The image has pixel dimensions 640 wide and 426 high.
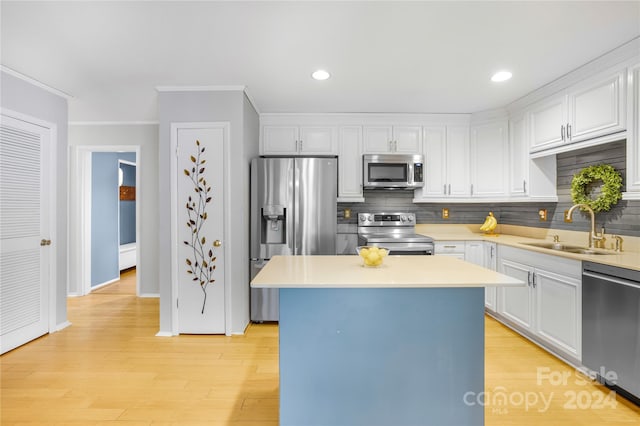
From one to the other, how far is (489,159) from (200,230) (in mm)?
3367

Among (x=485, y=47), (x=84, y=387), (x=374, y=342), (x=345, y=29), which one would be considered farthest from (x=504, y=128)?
(x=84, y=387)

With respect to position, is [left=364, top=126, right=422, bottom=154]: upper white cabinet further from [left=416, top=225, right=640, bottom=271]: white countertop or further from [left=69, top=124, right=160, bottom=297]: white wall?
[left=69, top=124, right=160, bottom=297]: white wall

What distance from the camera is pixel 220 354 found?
274 cm

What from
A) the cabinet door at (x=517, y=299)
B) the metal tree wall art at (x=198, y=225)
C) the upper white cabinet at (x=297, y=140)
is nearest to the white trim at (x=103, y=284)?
the metal tree wall art at (x=198, y=225)

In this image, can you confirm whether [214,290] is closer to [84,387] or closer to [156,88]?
[84,387]

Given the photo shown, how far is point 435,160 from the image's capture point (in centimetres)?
399

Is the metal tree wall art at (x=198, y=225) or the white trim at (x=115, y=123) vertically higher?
the white trim at (x=115, y=123)

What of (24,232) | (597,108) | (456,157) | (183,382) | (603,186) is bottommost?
(183,382)

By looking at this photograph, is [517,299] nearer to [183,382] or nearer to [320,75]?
[320,75]

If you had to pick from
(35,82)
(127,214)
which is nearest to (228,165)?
(35,82)

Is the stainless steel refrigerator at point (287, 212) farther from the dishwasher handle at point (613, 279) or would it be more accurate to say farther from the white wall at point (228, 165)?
the dishwasher handle at point (613, 279)

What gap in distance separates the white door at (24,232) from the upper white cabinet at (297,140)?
2219mm

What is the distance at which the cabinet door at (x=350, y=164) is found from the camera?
395 cm

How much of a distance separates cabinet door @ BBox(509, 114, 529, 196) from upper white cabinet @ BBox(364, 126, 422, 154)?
3.29 feet
